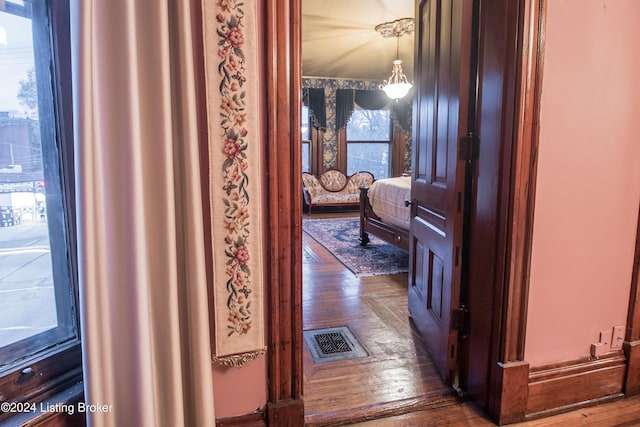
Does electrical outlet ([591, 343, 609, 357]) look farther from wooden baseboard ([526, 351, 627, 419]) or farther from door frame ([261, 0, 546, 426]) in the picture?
door frame ([261, 0, 546, 426])

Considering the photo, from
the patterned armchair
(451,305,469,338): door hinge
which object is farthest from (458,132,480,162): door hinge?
the patterned armchair

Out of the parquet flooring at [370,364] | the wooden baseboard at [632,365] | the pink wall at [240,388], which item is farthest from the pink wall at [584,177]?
the pink wall at [240,388]

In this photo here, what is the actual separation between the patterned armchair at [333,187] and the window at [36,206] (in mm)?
6056

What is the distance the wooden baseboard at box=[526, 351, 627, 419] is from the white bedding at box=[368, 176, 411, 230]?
6.52ft

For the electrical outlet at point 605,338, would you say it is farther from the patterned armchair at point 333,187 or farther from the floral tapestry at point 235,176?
the patterned armchair at point 333,187

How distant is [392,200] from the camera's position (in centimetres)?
409

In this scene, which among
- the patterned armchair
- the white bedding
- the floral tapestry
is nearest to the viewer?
the floral tapestry

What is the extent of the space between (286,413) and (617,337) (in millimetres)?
1548

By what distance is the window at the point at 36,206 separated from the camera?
1134 millimetres

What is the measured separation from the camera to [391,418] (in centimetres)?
168

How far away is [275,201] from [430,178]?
1.10 m

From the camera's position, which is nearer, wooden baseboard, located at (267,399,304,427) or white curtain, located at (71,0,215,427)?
white curtain, located at (71,0,215,427)

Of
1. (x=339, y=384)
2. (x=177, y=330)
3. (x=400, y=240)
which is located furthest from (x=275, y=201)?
(x=400, y=240)

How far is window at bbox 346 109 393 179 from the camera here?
26.9ft
